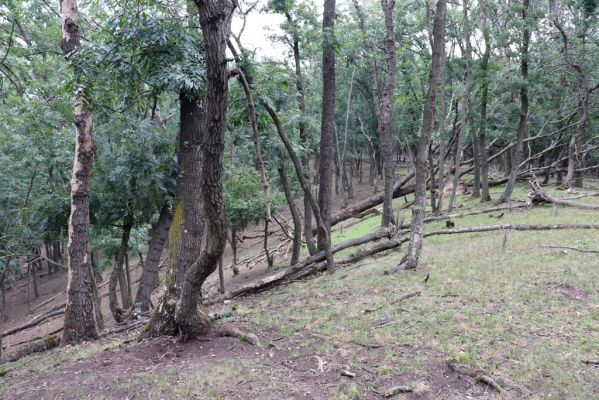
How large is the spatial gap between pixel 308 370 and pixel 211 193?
90.4 inches

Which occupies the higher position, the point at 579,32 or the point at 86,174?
the point at 579,32

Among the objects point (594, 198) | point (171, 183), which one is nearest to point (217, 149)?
point (171, 183)

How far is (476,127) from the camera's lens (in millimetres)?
18047

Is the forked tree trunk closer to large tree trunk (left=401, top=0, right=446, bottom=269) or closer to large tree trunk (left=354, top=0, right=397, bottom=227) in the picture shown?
large tree trunk (left=401, top=0, right=446, bottom=269)

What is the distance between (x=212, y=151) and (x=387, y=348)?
10.3 feet

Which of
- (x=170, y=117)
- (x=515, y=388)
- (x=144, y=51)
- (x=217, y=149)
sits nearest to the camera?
(x=515, y=388)

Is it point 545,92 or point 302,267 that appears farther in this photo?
point 545,92

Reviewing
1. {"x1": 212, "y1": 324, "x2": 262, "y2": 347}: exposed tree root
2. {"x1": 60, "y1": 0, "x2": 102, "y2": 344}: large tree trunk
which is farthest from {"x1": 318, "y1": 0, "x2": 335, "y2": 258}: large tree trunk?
{"x1": 60, "y1": 0, "x2": 102, "y2": 344}: large tree trunk

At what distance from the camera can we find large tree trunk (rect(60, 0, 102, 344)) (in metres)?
7.41

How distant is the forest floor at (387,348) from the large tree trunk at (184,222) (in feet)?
1.59

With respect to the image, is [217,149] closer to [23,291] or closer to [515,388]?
[515,388]

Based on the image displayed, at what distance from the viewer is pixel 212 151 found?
4.73m

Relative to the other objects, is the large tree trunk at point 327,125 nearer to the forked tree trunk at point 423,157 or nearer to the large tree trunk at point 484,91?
the forked tree trunk at point 423,157

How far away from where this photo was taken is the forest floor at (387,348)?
4.44 meters
